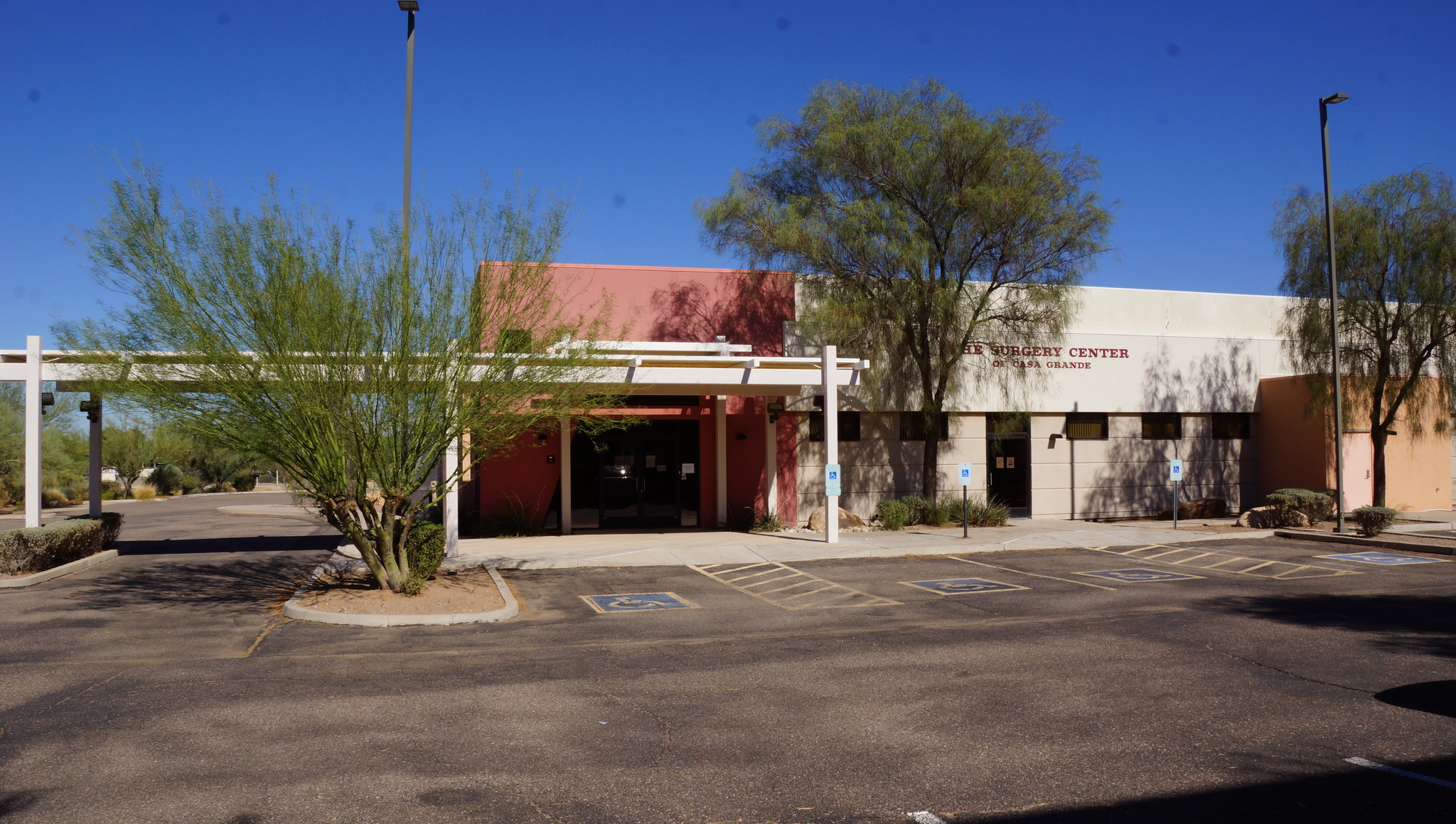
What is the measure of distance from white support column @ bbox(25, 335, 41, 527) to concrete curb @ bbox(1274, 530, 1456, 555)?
24.6 m

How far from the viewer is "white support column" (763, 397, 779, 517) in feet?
71.7

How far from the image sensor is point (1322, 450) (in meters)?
24.6

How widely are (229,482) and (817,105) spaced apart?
4376 cm

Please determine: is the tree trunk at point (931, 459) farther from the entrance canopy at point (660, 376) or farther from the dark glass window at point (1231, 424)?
the dark glass window at point (1231, 424)

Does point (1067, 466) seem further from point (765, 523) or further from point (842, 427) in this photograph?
point (765, 523)

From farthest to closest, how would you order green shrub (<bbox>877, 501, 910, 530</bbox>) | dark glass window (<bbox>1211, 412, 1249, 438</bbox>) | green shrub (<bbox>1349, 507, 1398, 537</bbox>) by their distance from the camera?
1. dark glass window (<bbox>1211, 412, 1249, 438</bbox>)
2. green shrub (<bbox>877, 501, 910, 530</bbox>)
3. green shrub (<bbox>1349, 507, 1398, 537</bbox>)

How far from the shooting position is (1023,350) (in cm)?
2414

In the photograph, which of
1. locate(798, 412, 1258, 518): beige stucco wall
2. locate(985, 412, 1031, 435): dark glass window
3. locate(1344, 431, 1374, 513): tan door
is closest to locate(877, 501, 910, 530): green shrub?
locate(798, 412, 1258, 518): beige stucco wall

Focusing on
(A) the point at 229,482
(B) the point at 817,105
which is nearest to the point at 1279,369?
(B) the point at 817,105

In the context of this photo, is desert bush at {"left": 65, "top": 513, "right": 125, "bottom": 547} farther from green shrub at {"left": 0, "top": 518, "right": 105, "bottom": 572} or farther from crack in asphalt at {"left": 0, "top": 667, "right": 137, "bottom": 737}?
crack in asphalt at {"left": 0, "top": 667, "right": 137, "bottom": 737}

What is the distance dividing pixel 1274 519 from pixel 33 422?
83.3 ft

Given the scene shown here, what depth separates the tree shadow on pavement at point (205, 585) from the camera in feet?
41.3

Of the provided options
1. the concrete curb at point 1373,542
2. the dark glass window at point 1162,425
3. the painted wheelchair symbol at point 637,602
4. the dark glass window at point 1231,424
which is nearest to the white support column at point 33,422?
the painted wheelchair symbol at point 637,602

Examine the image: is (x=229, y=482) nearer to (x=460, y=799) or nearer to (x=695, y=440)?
(x=695, y=440)
